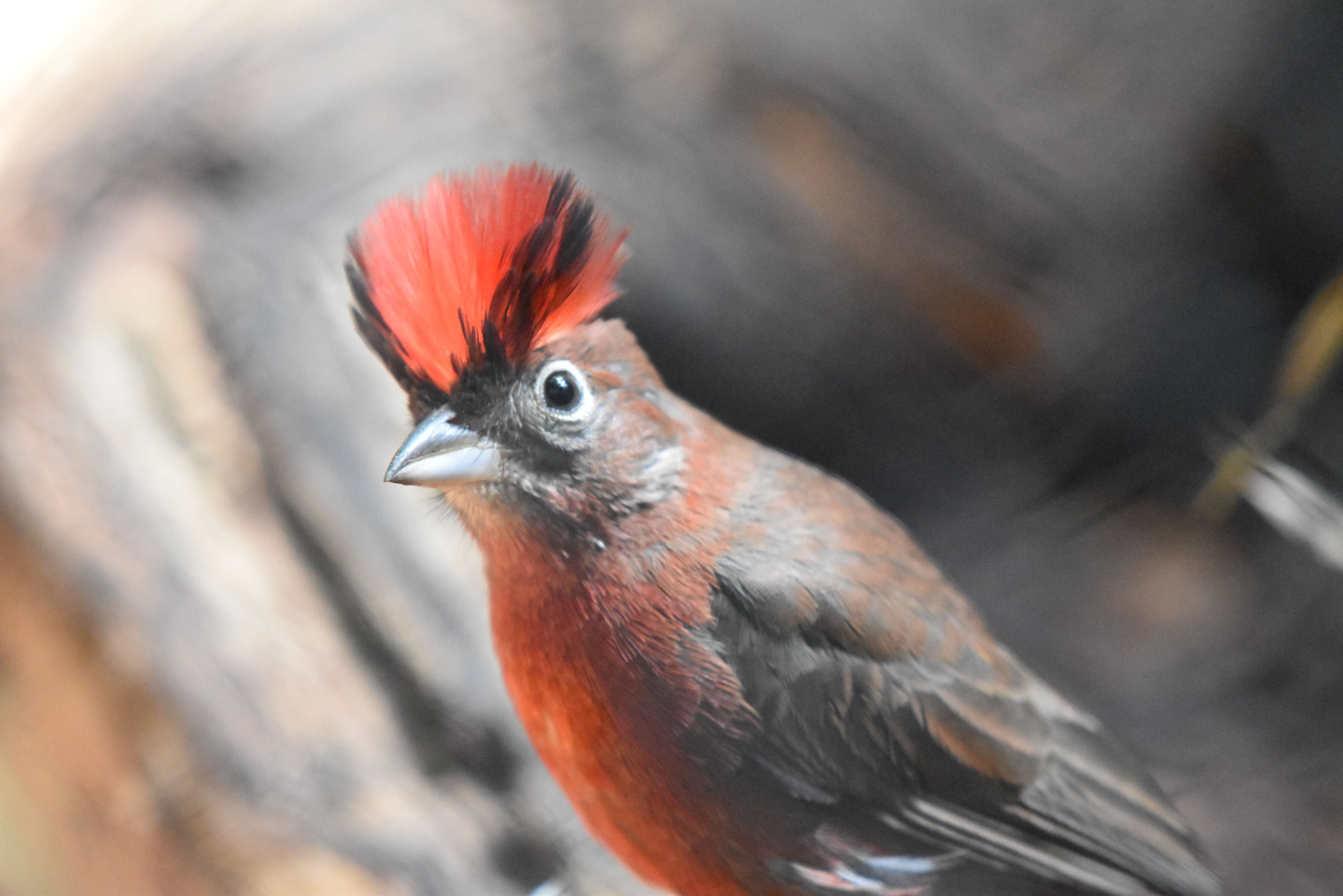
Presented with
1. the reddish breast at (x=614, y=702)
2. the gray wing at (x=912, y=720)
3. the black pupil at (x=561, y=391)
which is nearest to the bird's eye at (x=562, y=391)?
the black pupil at (x=561, y=391)

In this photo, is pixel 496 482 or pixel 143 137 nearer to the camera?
pixel 496 482

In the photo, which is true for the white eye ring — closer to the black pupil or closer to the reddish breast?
the black pupil

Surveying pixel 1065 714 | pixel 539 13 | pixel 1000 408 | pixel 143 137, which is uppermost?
pixel 143 137

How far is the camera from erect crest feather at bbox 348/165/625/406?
3.53 feet

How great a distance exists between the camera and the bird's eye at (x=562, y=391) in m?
1.17

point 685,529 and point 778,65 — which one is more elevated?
point 778,65

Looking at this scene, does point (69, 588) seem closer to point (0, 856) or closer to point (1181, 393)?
point (0, 856)

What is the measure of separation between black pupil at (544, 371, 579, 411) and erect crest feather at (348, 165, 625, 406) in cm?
5

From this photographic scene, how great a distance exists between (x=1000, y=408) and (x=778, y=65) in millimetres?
621

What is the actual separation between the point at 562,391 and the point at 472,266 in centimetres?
19

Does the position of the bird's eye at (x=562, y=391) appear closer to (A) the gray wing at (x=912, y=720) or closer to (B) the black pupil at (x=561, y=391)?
(B) the black pupil at (x=561, y=391)

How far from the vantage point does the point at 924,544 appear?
1.51m

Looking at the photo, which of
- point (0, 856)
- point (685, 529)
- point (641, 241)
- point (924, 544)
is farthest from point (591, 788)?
point (0, 856)

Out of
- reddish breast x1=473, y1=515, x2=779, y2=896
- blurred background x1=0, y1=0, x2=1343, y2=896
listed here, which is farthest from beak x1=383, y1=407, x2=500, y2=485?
blurred background x1=0, y1=0, x2=1343, y2=896
